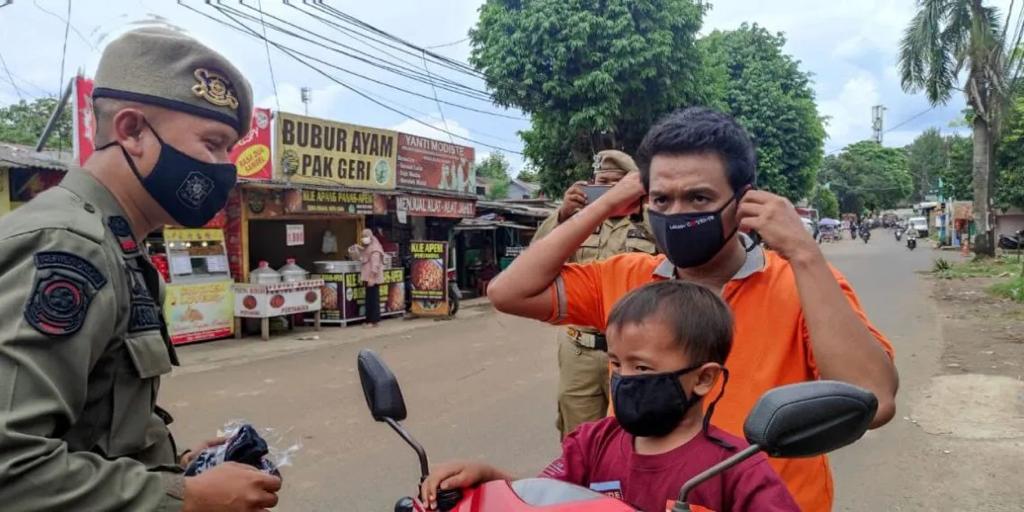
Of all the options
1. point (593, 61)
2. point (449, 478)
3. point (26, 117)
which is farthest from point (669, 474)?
point (26, 117)

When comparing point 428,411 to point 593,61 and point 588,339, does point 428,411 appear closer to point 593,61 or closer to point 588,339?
point 588,339

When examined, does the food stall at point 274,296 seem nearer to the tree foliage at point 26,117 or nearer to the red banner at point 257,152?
the red banner at point 257,152

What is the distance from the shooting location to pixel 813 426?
1.14 metres

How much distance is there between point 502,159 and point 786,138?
1254 inches

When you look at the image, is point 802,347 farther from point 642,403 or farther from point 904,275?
point 904,275

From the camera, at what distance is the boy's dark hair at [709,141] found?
1834 millimetres

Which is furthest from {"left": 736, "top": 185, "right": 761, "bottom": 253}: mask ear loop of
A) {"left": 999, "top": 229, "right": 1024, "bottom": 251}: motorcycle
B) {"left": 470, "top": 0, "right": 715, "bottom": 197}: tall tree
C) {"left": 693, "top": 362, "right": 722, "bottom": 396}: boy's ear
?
{"left": 999, "top": 229, "right": 1024, "bottom": 251}: motorcycle

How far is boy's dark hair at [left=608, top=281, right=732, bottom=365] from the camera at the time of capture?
1.46m

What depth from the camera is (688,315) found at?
4.80ft

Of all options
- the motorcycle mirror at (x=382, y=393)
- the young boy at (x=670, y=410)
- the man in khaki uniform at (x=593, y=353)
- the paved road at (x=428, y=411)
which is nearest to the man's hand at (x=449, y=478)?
the young boy at (x=670, y=410)

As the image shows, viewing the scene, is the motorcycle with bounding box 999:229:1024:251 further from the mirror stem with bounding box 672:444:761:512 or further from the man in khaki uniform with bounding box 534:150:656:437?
the mirror stem with bounding box 672:444:761:512

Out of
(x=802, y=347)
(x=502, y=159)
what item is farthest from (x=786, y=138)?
(x=502, y=159)

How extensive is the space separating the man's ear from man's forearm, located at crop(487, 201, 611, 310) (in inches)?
40.0

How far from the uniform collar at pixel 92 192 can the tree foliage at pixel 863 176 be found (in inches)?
3025
